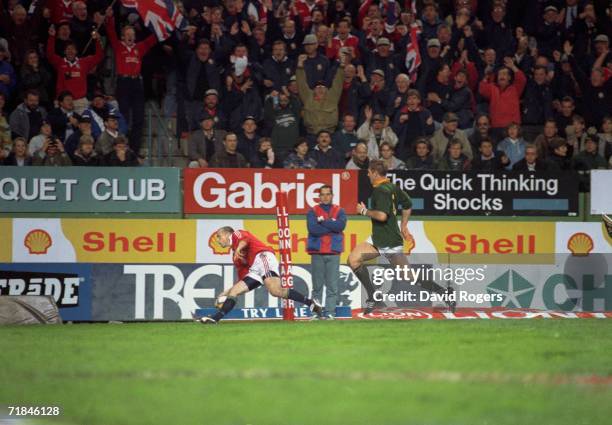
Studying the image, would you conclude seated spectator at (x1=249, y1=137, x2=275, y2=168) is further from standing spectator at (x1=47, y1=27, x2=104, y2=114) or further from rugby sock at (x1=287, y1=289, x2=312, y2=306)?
rugby sock at (x1=287, y1=289, x2=312, y2=306)

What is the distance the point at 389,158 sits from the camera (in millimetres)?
19750

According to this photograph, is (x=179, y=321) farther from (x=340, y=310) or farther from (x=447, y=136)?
(x=447, y=136)

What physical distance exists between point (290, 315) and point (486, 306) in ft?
10.7

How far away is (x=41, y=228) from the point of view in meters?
18.9

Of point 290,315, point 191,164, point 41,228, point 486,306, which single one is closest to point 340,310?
point 290,315

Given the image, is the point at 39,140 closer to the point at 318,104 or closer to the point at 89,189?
the point at 89,189

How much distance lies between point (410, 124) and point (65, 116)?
6113 mm

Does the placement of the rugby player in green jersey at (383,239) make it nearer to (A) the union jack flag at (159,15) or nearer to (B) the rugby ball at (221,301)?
(B) the rugby ball at (221,301)

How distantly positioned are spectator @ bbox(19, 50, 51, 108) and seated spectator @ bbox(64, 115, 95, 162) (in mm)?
1035

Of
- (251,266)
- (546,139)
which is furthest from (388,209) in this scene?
(546,139)

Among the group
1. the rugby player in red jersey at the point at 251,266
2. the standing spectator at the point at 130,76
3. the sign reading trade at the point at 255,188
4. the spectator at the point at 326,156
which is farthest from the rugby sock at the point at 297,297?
the standing spectator at the point at 130,76

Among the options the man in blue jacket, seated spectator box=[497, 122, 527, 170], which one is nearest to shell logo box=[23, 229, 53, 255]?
the man in blue jacket

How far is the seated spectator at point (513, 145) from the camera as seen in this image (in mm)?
20500

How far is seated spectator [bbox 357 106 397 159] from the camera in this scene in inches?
799
